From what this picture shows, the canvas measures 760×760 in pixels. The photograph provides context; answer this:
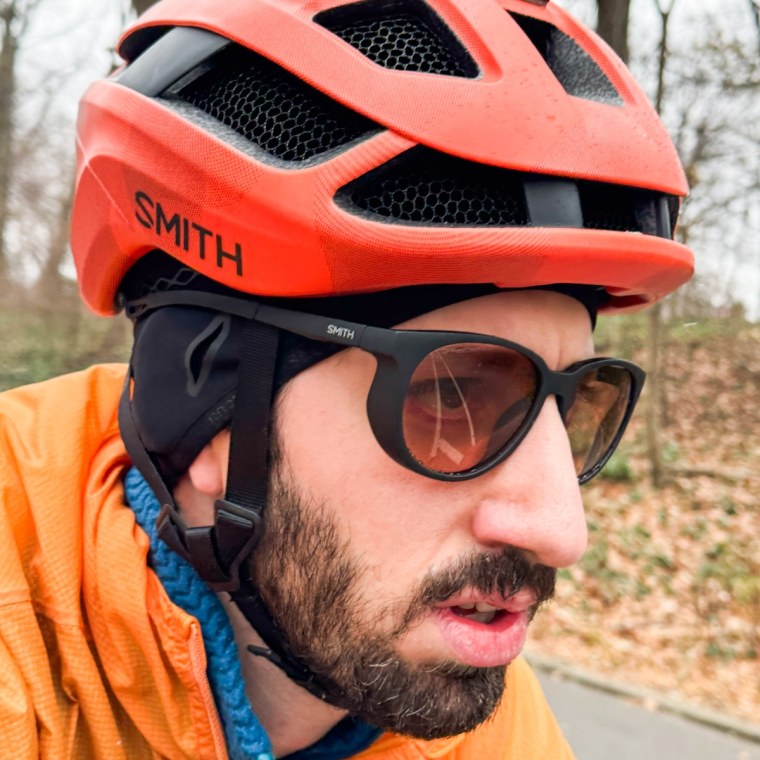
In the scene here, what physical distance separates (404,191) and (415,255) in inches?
6.4

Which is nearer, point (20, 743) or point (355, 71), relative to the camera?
point (20, 743)

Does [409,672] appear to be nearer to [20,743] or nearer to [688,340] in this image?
[20,743]

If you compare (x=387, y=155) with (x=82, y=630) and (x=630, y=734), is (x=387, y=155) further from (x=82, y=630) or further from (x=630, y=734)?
(x=630, y=734)

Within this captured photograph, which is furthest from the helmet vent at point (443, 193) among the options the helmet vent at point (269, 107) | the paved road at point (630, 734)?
the paved road at point (630, 734)

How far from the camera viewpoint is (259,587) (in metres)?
1.51

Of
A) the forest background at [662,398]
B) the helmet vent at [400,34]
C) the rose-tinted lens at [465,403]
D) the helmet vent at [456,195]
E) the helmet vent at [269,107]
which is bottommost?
the forest background at [662,398]

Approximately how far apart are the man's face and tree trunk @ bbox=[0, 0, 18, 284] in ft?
29.1

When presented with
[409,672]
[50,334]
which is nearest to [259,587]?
[409,672]

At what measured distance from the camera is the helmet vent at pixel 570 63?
1.52 metres

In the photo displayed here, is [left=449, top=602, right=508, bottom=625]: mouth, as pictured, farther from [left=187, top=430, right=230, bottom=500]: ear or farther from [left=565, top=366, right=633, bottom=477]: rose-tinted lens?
[left=187, top=430, right=230, bottom=500]: ear

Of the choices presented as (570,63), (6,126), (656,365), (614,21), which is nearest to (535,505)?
(570,63)

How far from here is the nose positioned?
133 cm

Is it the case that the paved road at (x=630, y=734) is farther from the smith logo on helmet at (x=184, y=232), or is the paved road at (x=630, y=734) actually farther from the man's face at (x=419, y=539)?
the smith logo on helmet at (x=184, y=232)

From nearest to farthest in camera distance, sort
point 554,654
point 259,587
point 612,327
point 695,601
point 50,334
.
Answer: point 259,587
point 554,654
point 695,601
point 50,334
point 612,327
